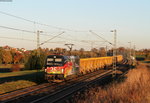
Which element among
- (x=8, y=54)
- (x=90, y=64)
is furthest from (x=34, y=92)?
(x=8, y=54)

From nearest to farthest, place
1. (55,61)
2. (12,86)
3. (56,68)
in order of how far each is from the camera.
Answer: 1. (12,86)
2. (56,68)
3. (55,61)

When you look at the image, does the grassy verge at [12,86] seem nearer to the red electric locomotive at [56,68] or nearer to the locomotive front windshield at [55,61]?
the red electric locomotive at [56,68]

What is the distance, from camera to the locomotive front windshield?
21922mm

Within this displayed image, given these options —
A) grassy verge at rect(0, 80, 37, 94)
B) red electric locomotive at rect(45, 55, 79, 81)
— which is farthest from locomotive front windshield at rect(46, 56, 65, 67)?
grassy verge at rect(0, 80, 37, 94)

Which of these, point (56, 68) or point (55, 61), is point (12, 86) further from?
point (55, 61)

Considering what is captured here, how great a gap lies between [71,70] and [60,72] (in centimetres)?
356

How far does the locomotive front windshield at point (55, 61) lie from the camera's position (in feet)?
71.9

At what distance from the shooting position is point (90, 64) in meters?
36.8

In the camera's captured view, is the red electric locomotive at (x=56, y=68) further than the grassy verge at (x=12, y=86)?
Yes

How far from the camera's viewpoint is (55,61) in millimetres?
22094

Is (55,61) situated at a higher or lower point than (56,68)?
higher

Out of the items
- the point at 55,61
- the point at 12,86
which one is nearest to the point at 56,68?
the point at 55,61

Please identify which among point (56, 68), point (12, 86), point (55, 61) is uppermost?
point (55, 61)

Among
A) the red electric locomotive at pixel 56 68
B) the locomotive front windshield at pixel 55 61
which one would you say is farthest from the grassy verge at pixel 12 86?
the locomotive front windshield at pixel 55 61
